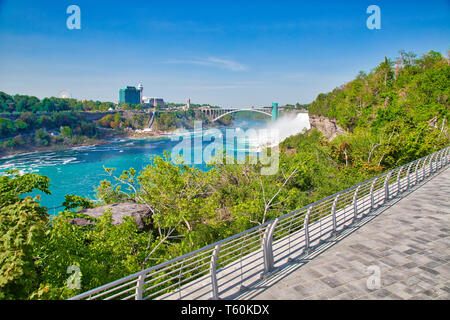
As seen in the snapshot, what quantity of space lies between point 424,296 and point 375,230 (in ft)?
6.68

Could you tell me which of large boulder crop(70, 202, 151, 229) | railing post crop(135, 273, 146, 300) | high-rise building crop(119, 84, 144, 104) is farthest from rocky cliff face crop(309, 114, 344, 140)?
high-rise building crop(119, 84, 144, 104)

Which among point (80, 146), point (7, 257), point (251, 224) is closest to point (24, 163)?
point (80, 146)

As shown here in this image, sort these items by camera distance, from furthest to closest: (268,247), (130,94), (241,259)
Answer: (130,94) → (268,247) → (241,259)

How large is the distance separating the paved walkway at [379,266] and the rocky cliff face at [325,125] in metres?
34.0

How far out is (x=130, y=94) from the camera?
493 feet

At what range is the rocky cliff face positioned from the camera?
4001cm

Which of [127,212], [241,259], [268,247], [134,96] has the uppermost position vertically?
[134,96]

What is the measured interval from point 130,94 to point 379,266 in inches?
6247

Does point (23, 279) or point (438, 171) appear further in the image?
point (438, 171)

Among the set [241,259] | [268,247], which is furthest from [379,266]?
[241,259]

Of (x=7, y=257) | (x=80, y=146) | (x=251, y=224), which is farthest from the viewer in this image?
(x=80, y=146)

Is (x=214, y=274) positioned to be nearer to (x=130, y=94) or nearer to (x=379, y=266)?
(x=379, y=266)

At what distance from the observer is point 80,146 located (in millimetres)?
59031
